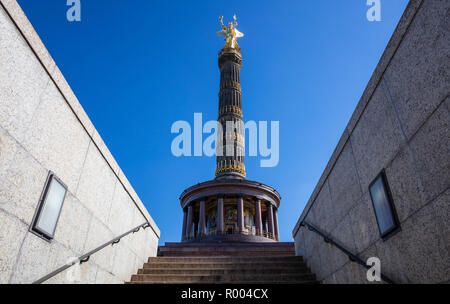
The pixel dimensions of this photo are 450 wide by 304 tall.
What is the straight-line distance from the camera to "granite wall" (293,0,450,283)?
131 inches

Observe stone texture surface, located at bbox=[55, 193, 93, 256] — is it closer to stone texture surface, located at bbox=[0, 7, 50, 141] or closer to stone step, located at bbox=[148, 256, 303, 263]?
stone texture surface, located at bbox=[0, 7, 50, 141]

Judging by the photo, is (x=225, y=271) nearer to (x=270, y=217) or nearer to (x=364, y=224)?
(x=364, y=224)

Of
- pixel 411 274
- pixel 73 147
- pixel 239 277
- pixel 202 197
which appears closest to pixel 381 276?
pixel 411 274

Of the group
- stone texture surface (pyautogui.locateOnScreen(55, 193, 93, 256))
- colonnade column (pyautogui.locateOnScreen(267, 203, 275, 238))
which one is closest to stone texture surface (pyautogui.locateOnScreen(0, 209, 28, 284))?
stone texture surface (pyautogui.locateOnScreen(55, 193, 93, 256))

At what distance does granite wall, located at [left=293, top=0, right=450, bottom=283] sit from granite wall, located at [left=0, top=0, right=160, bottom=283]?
4.76 metres

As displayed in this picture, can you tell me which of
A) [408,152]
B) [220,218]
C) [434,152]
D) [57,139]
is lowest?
[434,152]

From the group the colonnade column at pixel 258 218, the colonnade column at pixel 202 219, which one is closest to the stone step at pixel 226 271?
the colonnade column at pixel 202 219

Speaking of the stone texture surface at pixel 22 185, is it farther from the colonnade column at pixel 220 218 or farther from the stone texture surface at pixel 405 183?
the colonnade column at pixel 220 218

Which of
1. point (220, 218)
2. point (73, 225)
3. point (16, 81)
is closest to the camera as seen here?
point (16, 81)

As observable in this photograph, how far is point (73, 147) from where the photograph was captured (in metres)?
5.12

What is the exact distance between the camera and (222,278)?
7645mm

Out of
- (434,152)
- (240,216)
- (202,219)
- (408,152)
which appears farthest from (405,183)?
(202,219)

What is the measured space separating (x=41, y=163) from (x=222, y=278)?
5.10 m
